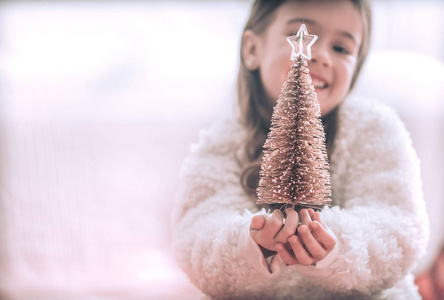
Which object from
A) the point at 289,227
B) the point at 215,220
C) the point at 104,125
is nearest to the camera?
the point at 289,227

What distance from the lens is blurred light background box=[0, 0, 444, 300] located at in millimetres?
591

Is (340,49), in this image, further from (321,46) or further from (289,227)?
(289,227)

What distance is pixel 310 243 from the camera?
0.37 metres

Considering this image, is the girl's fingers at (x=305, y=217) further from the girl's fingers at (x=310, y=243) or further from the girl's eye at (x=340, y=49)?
the girl's eye at (x=340, y=49)

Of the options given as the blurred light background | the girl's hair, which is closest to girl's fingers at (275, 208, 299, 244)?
the girl's hair

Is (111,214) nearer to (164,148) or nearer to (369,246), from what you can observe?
(164,148)

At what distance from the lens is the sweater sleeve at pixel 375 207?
423 mm

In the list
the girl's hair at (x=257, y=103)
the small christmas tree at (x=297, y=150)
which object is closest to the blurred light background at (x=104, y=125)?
the girl's hair at (x=257, y=103)

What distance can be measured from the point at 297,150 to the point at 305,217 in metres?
0.06

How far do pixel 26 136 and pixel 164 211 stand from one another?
275 millimetres

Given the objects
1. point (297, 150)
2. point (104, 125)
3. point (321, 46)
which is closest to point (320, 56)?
point (321, 46)

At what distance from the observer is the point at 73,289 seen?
2.14 feet

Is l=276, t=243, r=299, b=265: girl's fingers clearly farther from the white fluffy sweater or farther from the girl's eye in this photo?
the girl's eye

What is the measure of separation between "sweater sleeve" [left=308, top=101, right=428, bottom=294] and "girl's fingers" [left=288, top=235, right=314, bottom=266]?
52 millimetres
